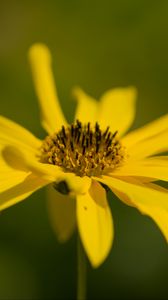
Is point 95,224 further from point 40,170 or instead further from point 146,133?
point 146,133

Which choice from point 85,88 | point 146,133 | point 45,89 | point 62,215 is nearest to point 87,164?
point 62,215

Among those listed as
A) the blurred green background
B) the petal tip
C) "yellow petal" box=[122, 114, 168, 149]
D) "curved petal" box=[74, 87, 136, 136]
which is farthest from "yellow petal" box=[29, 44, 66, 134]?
the blurred green background

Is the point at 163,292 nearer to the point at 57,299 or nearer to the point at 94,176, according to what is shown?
the point at 57,299

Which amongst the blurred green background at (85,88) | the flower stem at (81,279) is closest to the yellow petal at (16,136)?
the flower stem at (81,279)

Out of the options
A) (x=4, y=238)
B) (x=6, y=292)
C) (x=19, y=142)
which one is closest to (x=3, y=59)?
(x=4, y=238)

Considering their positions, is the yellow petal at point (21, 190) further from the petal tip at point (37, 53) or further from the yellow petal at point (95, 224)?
the petal tip at point (37, 53)
